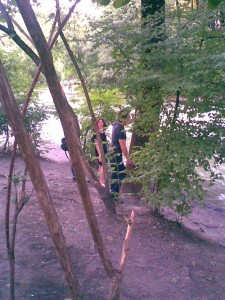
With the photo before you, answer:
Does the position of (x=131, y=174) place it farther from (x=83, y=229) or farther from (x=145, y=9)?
(x=145, y=9)

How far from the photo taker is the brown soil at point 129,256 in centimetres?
427

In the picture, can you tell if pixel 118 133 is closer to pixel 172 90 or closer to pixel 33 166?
pixel 172 90

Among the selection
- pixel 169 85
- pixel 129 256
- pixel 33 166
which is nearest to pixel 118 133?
pixel 169 85

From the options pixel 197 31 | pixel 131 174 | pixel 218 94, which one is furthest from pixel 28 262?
pixel 197 31

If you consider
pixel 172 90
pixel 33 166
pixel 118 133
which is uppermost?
pixel 172 90

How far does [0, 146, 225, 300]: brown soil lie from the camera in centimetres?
427

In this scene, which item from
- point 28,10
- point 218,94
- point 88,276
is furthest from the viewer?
point 218,94

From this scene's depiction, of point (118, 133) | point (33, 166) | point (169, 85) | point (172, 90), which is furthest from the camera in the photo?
point (118, 133)

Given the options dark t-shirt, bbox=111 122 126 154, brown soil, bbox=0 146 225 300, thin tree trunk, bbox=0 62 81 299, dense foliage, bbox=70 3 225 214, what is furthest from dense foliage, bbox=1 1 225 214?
thin tree trunk, bbox=0 62 81 299

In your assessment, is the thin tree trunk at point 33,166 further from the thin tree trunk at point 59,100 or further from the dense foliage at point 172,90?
the dense foliage at point 172,90

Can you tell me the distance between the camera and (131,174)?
21.0 ft

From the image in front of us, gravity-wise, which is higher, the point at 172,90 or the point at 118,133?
the point at 172,90

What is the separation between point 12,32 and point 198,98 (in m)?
2.75

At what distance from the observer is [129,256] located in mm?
5137
